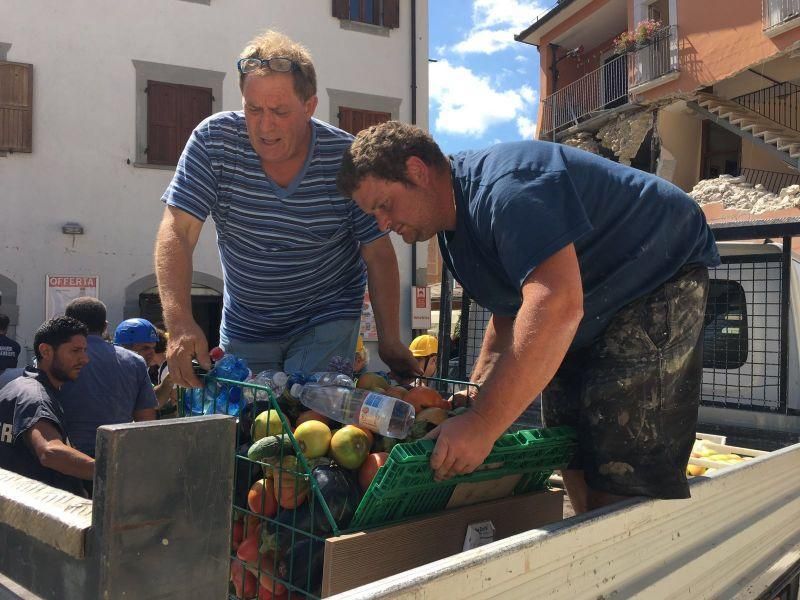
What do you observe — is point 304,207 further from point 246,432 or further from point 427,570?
point 427,570

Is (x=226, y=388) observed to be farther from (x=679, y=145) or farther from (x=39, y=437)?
(x=679, y=145)

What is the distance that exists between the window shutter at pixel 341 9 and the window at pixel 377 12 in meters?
0.15

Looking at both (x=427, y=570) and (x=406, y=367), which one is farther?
(x=406, y=367)

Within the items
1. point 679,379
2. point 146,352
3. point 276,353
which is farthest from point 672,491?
point 146,352

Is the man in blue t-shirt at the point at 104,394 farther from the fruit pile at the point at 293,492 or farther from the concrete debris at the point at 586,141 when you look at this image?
the concrete debris at the point at 586,141

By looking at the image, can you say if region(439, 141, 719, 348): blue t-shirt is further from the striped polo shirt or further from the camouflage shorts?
the striped polo shirt

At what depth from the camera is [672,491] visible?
1.94 metres

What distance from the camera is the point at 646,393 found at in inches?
79.7

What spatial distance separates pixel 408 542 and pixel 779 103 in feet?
59.2

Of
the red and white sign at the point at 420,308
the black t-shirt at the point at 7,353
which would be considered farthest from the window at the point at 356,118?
the black t-shirt at the point at 7,353

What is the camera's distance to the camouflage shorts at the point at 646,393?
201 cm

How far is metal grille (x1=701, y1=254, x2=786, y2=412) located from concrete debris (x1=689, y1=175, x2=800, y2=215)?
487 inches

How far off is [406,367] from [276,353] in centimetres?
52

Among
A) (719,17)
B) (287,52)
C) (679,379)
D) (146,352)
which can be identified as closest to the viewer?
(679,379)
